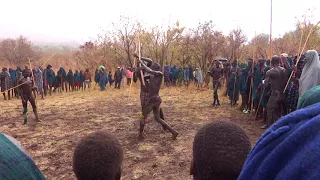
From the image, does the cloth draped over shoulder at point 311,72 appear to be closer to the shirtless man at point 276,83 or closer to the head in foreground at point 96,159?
the shirtless man at point 276,83

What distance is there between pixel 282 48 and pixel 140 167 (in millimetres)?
14785

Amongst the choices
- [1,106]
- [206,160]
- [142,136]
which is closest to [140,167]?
[142,136]

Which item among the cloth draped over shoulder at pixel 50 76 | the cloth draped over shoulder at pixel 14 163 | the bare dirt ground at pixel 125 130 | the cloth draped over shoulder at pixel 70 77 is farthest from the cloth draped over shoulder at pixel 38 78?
the cloth draped over shoulder at pixel 14 163

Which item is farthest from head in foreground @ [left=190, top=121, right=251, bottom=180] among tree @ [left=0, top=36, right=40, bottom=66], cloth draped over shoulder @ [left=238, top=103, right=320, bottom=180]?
tree @ [left=0, top=36, right=40, bottom=66]

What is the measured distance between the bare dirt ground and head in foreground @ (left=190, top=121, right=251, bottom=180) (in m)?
2.91

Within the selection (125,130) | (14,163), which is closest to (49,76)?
(125,130)

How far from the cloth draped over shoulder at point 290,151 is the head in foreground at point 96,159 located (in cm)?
152

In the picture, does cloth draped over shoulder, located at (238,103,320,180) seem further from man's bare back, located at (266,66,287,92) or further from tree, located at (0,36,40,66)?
tree, located at (0,36,40,66)

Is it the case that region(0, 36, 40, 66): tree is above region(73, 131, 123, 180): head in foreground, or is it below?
above

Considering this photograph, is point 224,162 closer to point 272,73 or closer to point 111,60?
point 272,73

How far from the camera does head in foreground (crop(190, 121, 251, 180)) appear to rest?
5.02ft

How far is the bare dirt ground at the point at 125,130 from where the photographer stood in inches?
191

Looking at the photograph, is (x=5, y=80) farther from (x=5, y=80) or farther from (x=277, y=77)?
(x=277, y=77)

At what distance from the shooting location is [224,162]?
60.2 inches
